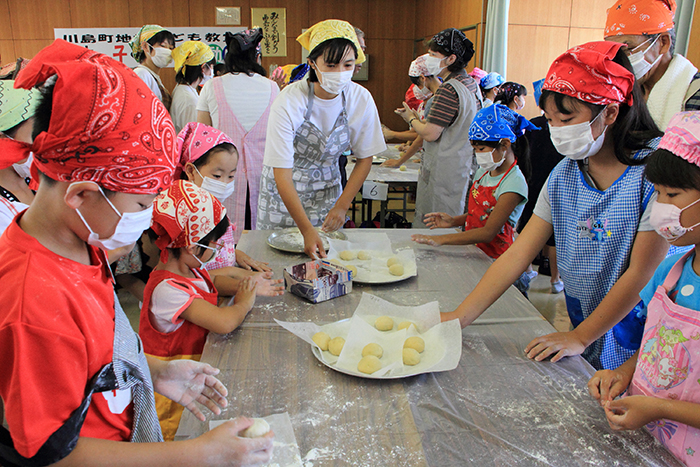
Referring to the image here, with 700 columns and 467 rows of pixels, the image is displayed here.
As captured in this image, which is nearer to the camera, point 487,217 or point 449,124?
point 487,217

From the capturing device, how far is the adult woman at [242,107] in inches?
121

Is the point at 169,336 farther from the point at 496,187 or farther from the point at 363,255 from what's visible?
the point at 496,187

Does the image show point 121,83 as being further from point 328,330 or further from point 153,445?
point 328,330

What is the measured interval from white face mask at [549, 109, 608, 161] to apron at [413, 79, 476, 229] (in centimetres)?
171

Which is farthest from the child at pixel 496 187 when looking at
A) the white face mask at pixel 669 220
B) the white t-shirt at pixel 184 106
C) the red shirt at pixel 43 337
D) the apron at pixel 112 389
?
the white t-shirt at pixel 184 106

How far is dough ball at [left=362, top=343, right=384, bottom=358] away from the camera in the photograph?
1261 mm

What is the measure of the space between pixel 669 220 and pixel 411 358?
72 centimetres

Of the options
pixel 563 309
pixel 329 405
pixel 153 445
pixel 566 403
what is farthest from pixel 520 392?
pixel 563 309

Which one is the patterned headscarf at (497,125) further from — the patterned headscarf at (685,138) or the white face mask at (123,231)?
the white face mask at (123,231)

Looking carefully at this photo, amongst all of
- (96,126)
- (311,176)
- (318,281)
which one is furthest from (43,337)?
(311,176)

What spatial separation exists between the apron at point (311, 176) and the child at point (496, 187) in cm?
62

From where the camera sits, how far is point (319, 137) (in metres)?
2.48

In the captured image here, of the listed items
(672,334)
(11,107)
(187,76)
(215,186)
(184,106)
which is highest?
(187,76)

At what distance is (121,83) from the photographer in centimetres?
75
